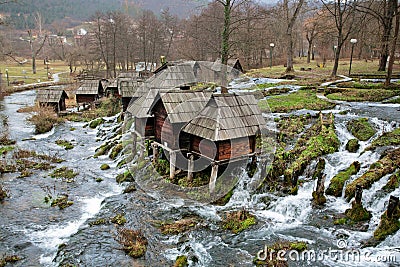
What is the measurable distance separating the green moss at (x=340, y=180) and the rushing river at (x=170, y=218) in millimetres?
245

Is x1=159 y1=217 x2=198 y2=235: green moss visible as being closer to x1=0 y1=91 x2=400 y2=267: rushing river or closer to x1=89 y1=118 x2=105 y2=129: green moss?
x1=0 y1=91 x2=400 y2=267: rushing river

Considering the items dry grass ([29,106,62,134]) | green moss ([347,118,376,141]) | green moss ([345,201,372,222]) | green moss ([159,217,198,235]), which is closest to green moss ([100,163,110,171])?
green moss ([159,217,198,235])

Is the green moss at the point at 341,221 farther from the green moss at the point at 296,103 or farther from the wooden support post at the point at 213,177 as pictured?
the green moss at the point at 296,103

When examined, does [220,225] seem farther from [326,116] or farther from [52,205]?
[326,116]

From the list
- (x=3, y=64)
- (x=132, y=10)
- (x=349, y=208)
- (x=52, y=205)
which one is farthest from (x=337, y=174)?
(x=132, y=10)

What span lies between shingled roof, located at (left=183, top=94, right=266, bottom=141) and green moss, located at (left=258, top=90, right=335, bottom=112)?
14.5 feet

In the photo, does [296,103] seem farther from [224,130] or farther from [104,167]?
[104,167]

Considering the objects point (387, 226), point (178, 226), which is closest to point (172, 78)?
point (178, 226)

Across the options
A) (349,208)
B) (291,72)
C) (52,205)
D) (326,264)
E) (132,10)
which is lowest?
(52,205)

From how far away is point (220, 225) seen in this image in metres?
11.4

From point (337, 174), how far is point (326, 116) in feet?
20.2

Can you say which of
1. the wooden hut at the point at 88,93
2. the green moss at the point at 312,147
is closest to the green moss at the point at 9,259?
the green moss at the point at 312,147

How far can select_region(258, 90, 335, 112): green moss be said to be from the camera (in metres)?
19.8

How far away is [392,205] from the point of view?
9.34 m
